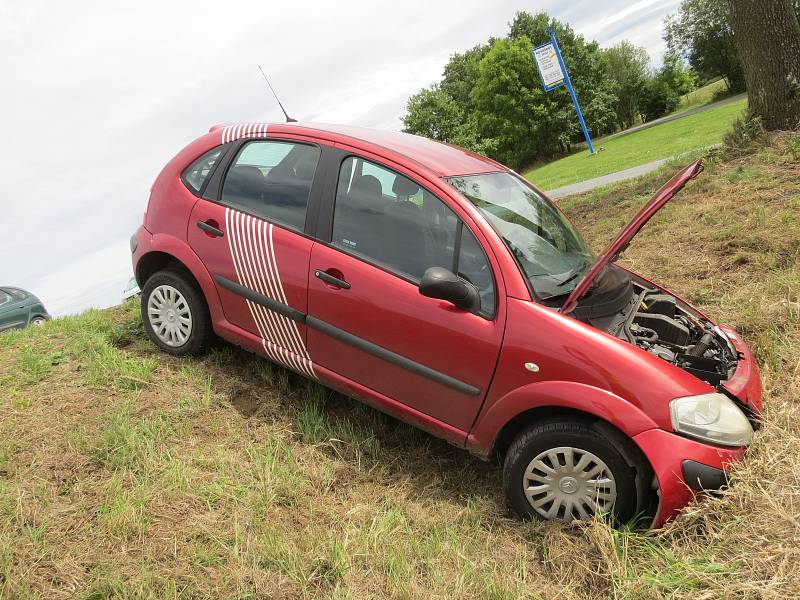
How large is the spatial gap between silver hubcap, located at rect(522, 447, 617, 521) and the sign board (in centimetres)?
3414

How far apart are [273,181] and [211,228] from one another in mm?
562

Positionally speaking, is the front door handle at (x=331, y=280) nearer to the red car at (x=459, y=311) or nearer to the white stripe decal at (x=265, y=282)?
the red car at (x=459, y=311)

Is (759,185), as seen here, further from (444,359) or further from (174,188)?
(174,188)

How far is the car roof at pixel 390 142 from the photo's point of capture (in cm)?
377

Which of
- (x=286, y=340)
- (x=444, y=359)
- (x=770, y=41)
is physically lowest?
(x=444, y=359)

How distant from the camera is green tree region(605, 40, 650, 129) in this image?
6612 centimetres

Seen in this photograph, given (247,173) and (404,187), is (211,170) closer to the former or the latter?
(247,173)

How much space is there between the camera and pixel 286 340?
3957 mm

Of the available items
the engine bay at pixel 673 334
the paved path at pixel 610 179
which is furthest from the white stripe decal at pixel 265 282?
the paved path at pixel 610 179

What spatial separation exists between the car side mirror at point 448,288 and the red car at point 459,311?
11 mm

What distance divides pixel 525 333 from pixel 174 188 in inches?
113

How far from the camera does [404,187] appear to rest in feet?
11.7

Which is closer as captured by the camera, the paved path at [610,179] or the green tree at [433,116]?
the paved path at [610,179]

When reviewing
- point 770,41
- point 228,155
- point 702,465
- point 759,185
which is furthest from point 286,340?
point 770,41
